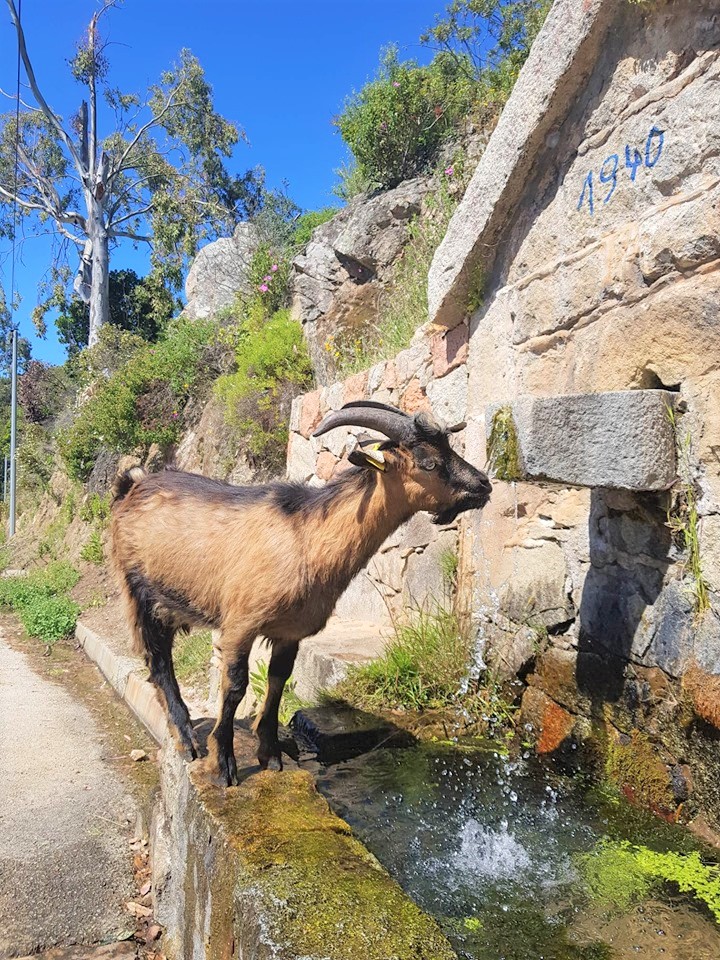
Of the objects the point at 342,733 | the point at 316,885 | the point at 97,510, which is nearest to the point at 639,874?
the point at 316,885

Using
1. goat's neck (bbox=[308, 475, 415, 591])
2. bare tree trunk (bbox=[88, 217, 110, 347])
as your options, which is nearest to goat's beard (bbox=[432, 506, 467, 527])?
goat's neck (bbox=[308, 475, 415, 591])

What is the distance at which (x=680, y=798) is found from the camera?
3.00 metres

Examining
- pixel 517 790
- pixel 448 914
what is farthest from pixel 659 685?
pixel 448 914

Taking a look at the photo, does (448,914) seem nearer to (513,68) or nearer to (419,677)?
(419,677)

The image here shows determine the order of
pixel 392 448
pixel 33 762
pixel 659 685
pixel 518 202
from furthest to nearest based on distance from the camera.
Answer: pixel 33 762 < pixel 518 202 < pixel 392 448 < pixel 659 685

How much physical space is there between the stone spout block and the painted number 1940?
121 centimetres

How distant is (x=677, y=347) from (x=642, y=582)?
1.09 meters

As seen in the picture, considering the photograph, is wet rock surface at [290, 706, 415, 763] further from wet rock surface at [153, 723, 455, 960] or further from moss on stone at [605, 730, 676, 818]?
moss on stone at [605, 730, 676, 818]

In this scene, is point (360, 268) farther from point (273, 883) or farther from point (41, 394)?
point (41, 394)

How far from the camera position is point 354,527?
336 centimetres

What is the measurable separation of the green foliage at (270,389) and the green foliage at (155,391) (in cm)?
286

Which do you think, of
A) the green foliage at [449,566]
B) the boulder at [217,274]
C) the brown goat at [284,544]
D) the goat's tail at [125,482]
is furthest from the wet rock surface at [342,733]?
the boulder at [217,274]

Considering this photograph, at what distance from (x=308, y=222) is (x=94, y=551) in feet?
25.1

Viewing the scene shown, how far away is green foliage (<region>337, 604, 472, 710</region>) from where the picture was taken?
14.2 feet
